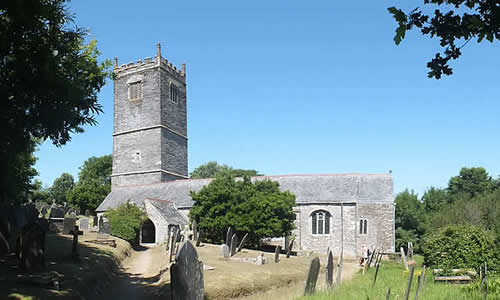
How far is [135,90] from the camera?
42500 millimetres

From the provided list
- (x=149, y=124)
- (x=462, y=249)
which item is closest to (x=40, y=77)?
(x=462, y=249)

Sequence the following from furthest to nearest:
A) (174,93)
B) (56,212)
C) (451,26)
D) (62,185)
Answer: (62,185) < (174,93) < (56,212) < (451,26)

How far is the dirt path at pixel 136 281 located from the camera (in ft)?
41.9

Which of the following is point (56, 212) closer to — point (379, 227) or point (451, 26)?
point (379, 227)

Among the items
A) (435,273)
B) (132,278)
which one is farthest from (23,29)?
(435,273)

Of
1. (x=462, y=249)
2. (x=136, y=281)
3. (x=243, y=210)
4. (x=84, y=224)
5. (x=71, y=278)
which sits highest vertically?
(x=243, y=210)

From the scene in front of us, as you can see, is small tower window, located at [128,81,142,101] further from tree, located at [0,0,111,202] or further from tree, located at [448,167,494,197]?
tree, located at [448,167,494,197]

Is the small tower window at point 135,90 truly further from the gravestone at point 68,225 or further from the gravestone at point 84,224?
the gravestone at point 68,225

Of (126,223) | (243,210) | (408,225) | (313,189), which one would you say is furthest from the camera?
(408,225)

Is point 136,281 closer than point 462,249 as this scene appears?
Yes

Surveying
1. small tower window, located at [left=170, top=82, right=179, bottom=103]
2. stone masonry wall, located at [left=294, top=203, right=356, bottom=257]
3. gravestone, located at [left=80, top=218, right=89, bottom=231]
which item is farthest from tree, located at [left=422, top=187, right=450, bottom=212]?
gravestone, located at [left=80, top=218, right=89, bottom=231]

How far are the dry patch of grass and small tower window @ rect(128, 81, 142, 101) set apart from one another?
73.8ft

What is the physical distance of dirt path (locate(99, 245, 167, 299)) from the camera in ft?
41.9

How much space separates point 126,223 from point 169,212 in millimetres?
5810
